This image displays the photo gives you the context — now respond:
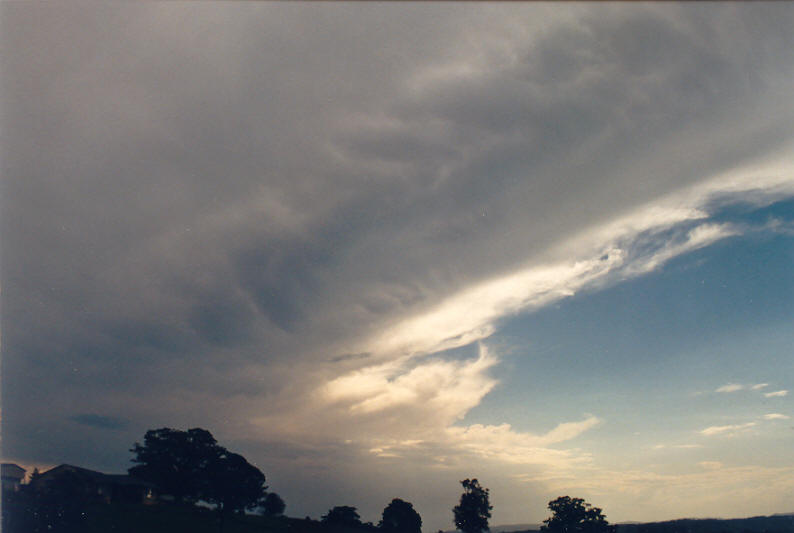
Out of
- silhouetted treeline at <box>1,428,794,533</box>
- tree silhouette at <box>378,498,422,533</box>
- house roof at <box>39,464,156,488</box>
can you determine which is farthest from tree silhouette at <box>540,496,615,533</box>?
house roof at <box>39,464,156,488</box>

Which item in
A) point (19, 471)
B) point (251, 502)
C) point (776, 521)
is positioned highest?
point (19, 471)

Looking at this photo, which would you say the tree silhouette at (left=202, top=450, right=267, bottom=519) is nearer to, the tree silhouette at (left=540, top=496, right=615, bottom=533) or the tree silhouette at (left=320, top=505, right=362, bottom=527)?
the tree silhouette at (left=320, top=505, right=362, bottom=527)

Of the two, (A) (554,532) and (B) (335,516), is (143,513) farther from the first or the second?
(A) (554,532)

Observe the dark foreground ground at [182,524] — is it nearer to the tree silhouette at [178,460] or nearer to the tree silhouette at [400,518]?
the tree silhouette at [178,460]

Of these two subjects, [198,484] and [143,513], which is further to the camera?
[198,484]

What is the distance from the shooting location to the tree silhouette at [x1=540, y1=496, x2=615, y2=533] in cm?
10325

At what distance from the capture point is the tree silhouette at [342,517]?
105625 mm

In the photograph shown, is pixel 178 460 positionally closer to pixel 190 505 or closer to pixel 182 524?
pixel 190 505

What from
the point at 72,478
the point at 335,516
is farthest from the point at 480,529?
the point at 72,478

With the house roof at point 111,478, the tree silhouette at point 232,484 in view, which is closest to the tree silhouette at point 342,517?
the tree silhouette at point 232,484

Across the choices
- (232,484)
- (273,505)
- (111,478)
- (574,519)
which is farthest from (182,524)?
(574,519)

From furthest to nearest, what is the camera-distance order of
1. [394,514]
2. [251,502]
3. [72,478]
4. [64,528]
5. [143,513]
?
[394,514]
[251,502]
[143,513]
[72,478]
[64,528]

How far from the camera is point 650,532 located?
10500 centimetres

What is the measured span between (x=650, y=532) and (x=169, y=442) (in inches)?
4115
